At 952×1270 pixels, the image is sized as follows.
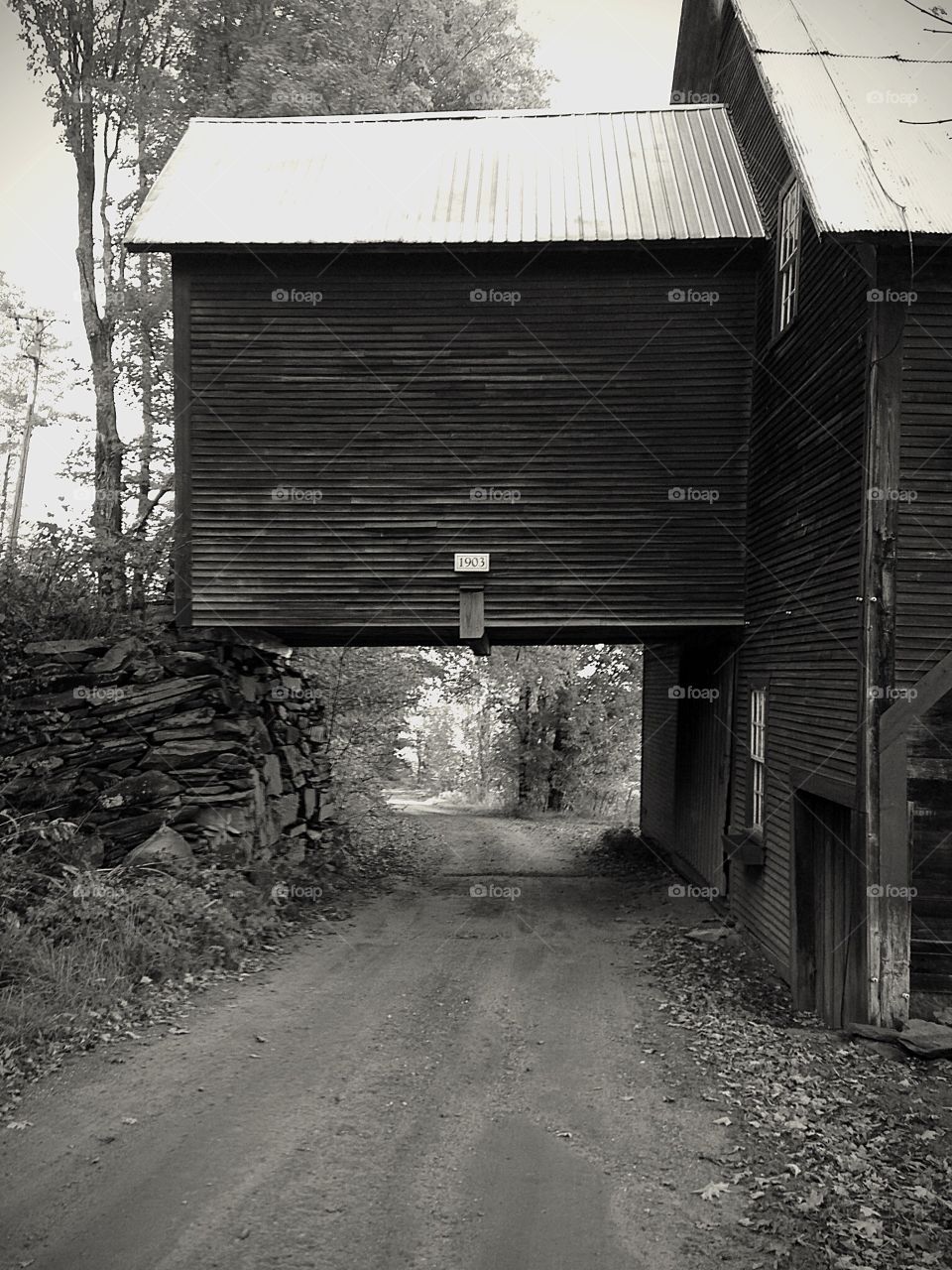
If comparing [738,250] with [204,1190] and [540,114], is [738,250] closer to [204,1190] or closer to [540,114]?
[540,114]

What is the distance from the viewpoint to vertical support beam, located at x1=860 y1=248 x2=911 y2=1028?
794cm

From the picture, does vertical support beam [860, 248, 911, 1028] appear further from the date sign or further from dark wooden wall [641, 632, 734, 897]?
the date sign

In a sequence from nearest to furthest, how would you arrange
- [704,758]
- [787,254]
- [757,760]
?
[787,254]
[757,760]
[704,758]

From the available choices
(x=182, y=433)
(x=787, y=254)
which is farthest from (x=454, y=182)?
(x=182, y=433)

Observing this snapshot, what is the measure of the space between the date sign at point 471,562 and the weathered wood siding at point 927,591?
502cm

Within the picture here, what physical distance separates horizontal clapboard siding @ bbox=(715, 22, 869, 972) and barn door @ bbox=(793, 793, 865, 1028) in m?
0.18

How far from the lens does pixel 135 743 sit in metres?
11.6

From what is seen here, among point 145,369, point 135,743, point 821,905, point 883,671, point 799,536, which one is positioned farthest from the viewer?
point 145,369

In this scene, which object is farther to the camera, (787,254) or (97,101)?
(97,101)

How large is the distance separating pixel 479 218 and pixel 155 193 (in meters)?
4.38

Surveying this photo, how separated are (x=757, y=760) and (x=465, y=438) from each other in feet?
17.6

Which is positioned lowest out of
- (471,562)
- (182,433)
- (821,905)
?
(821,905)

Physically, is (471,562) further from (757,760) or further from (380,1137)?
(380,1137)

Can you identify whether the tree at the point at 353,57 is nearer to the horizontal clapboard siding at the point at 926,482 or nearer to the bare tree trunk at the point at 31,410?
the horizontal clapboard siding at the point at 926,482
